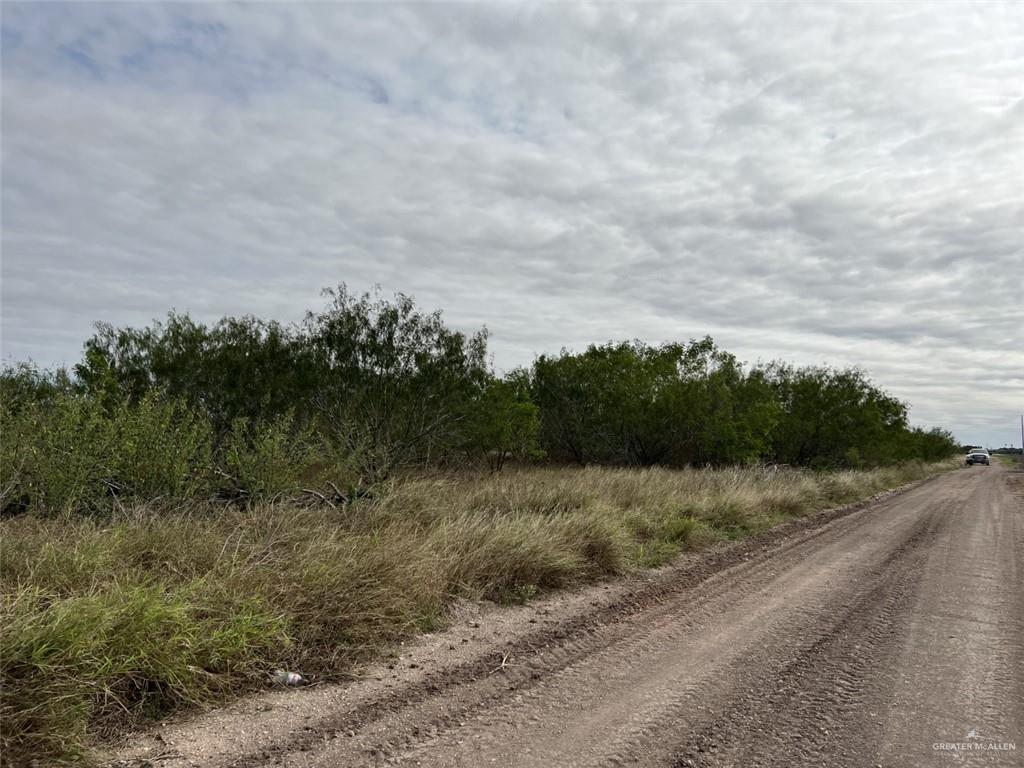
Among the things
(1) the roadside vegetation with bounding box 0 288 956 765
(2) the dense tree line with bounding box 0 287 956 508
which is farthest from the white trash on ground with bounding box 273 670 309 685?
(2) the dense tree line with bounding box 0 287 956 508

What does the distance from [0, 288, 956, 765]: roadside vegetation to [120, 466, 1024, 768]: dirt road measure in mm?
470

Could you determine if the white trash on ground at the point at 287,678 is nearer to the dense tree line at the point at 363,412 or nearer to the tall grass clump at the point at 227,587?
the tall grass clump at the point at 227,587

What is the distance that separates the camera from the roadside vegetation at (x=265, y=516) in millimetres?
4184

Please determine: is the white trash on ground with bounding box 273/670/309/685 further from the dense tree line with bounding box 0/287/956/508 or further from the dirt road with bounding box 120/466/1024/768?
the dense tree line with bounding box 0/287/956/508

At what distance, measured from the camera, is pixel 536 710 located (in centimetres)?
434

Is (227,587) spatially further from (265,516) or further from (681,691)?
(681,691)

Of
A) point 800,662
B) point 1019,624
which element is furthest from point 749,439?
point 800,662

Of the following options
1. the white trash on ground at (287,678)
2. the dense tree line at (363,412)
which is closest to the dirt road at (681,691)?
the white trash on ground at (287,678)

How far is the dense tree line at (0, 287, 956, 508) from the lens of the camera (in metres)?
8.34

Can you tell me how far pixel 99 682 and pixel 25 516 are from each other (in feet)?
13.2

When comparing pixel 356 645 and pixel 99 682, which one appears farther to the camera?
pixel 356 645

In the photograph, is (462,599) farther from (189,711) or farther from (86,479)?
(86,479)

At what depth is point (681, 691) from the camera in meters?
4.68

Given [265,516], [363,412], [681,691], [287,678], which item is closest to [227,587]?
[287,678]
